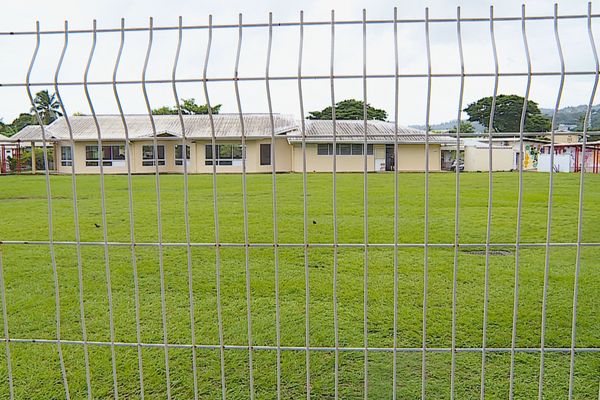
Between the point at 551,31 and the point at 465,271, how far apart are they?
3.55m

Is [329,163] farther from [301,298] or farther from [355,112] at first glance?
[301,298]

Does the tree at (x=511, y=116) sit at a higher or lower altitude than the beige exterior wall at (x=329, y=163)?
higher

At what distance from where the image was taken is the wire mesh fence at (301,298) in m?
2.12

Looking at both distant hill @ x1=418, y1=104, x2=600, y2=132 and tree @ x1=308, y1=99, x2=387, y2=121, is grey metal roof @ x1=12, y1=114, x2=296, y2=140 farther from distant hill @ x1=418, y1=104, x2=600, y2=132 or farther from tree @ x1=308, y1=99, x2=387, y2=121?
distant hill @ x1=418, y1=104, x2=600, y2=132

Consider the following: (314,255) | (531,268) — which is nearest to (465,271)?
(531,268)

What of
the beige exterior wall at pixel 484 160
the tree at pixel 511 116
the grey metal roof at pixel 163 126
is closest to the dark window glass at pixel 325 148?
the grey metal roof at pixel 163 126

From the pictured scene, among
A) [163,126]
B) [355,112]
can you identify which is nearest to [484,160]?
[163,126]

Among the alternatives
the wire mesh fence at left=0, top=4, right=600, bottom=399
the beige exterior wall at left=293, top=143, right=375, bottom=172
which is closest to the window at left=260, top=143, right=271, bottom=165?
the beige exterior wall at left=293, top=143, right=375, bottom=172

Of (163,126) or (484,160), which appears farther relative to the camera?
(484,160)

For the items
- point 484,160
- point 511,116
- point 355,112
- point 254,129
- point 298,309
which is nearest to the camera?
point 511,116

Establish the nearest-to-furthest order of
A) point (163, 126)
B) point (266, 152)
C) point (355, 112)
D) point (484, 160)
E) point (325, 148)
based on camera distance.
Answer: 1. point (355, 112)
2. point (325, 148)
3. point (266, 152)
4. point (163, 126)
5. point (484, 160)

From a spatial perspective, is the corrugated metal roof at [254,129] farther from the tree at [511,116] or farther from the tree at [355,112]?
the tree at [511,116]

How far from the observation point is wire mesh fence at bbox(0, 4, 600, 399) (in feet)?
6.97

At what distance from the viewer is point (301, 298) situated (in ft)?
15.0
